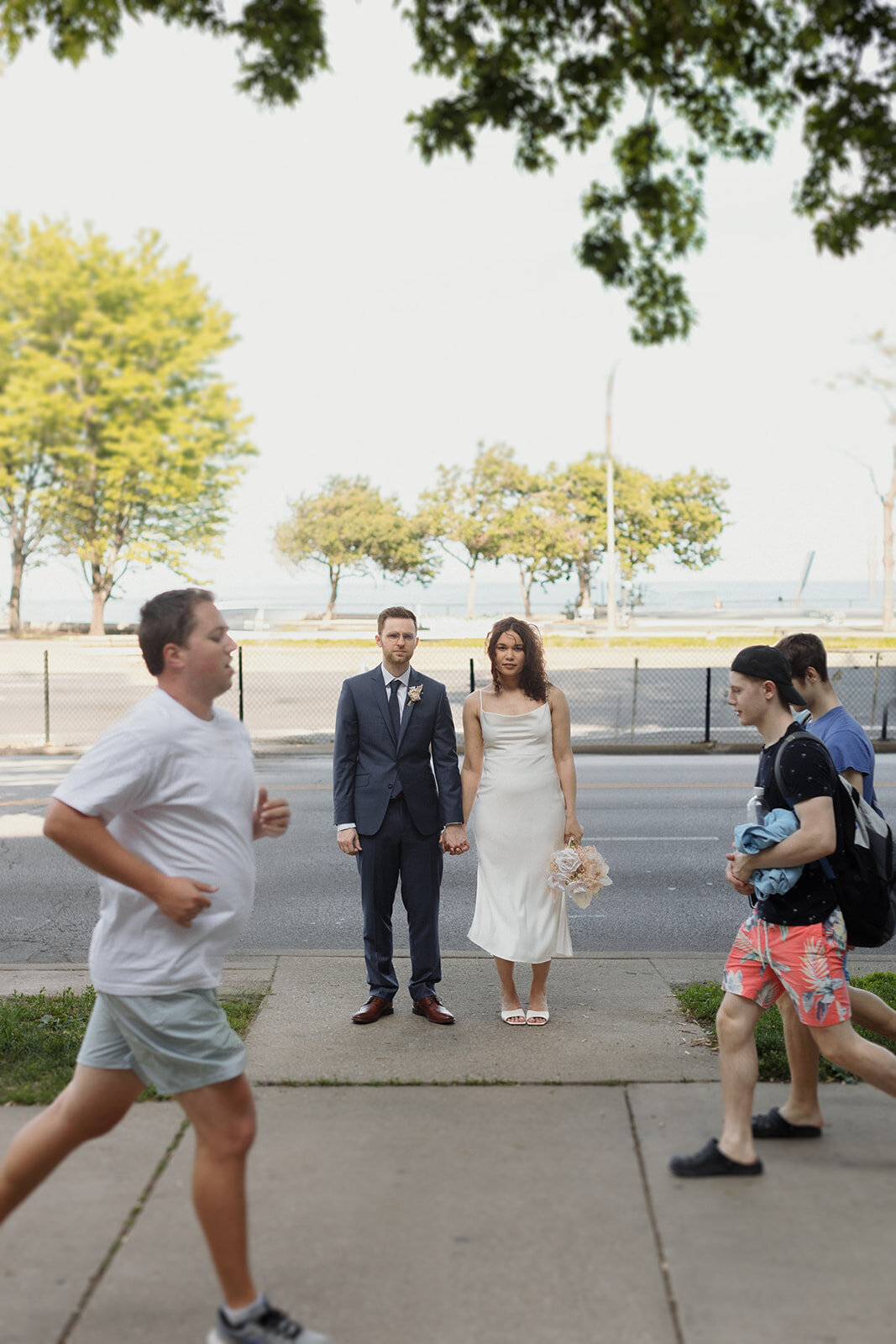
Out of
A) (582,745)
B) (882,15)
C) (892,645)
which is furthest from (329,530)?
(882,15)

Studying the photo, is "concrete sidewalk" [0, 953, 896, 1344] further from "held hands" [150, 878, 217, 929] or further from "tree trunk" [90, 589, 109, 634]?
"tree trunk" [90, 589, 109, 634]

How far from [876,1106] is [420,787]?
2394mm

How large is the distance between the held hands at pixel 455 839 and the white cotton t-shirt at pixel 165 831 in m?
2.69

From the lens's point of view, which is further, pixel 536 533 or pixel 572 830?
pixel 536 533

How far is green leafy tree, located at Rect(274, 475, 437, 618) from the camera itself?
65.6 meters

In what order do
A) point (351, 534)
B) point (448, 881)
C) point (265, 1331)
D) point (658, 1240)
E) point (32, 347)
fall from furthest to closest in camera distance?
point (351, 534) → point (32, 347) → point (448, 881) → point (658, 1240) → point (265, 1331)

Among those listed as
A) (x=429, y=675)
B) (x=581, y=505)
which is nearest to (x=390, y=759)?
(x=429, y=675)

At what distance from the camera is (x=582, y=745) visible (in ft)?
59.2

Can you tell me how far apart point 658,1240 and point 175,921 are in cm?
171

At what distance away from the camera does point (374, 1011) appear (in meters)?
5.67

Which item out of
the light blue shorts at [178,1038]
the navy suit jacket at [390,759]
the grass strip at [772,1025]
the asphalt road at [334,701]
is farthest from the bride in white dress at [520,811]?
the asphalt road at [334,701]

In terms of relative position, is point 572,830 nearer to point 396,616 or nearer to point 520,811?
point 520,811

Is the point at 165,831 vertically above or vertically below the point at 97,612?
above

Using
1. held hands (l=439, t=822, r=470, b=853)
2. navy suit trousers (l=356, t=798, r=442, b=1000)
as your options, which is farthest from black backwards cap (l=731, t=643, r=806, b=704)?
navy suit trousers (l=356, t=798, r=442, b=1000)
